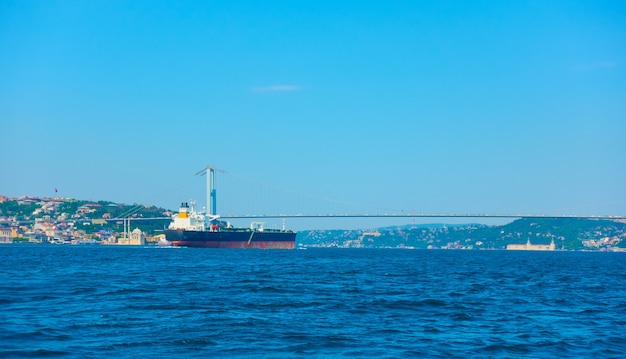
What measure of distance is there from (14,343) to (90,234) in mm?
169300

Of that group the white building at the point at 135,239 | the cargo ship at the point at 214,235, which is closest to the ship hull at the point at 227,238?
the cargo ship at the point at 214,235

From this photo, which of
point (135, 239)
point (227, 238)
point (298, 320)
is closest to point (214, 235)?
point (227, 238)

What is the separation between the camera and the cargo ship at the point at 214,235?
112312mm

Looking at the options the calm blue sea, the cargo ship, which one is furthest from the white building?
the calm blue sea

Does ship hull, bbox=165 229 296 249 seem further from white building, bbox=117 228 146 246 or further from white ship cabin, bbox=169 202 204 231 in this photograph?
white building, bbox=117 228 146 246

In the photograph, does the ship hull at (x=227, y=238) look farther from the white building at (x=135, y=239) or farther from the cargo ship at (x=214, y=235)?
the white building at (x=135, y=239)

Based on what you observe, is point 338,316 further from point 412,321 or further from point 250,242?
point 250,242

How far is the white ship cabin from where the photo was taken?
122562 mm

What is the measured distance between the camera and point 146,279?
3291 cm

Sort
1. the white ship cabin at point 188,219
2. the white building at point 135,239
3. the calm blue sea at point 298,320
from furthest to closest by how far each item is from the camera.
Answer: the white building at point 135,239 → the white ship cabin at point 188,219 → the calm blue sea at point 298,320

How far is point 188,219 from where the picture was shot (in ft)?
403

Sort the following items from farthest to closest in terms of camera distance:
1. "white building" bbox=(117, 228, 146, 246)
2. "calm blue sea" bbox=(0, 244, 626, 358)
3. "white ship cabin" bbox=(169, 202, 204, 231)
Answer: "white building" bbox=(117, 228, 146, 246), "white ship cabin" bbox=(169, 202, 204, 231), "calm blue sea" bbox=(0, 244, 626, 358)

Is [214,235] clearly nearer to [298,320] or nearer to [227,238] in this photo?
[227,238]

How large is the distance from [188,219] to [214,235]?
11.0 metres
